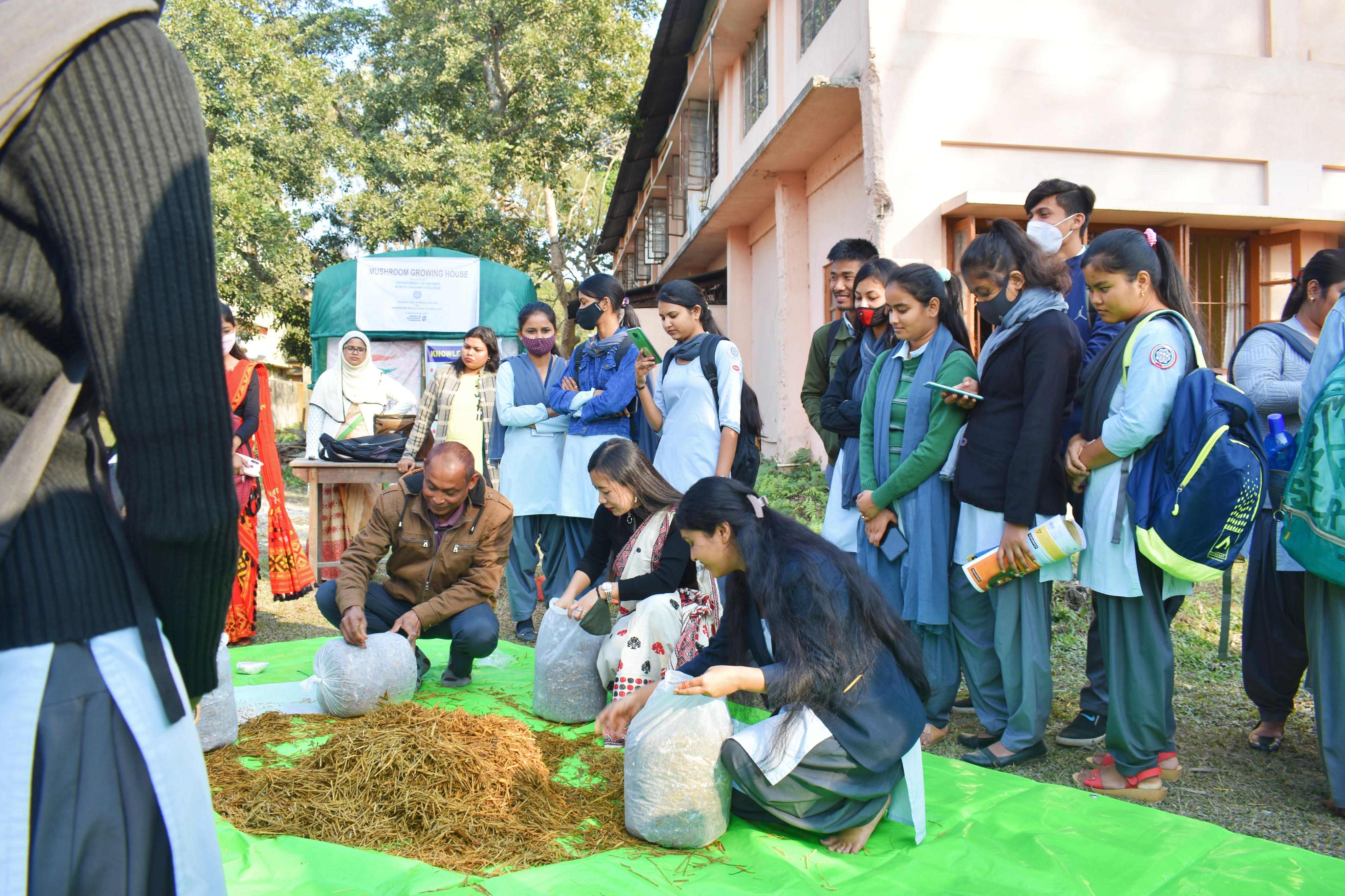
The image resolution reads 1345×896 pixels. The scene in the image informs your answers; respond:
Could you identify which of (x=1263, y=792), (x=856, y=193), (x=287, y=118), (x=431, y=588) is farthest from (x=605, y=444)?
(x=287, y=118)

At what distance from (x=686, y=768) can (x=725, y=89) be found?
1211 centimetres

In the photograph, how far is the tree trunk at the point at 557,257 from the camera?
17.5 m

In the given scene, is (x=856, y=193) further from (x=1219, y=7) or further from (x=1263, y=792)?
(x=1263, y=792)

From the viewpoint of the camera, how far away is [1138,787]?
9.34ft

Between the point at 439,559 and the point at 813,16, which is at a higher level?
the point at 813,16

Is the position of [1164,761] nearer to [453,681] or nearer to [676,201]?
[453,681]

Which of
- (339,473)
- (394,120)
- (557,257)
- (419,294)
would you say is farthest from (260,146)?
(339,473)

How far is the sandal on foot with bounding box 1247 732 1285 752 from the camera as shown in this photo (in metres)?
3.28

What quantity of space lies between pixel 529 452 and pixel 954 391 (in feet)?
9.06

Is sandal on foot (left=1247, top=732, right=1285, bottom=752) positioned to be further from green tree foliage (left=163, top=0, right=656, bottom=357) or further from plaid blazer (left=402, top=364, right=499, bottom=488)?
green tree foliage (left=163, top=0, right=656, bottom=357)

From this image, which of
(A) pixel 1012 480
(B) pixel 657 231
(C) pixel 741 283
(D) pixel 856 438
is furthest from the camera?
(B) pixel 657 231

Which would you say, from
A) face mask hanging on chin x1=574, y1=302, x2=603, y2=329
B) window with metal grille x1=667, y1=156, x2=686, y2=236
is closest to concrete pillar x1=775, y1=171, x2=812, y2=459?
face mask hanging on chin x1=574, y1=302, x2=603, y2=329

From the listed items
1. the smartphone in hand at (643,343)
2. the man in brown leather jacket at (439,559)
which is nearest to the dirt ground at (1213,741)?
the man in brown leather jacket at (439,559)

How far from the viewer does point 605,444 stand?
3.74 meters
